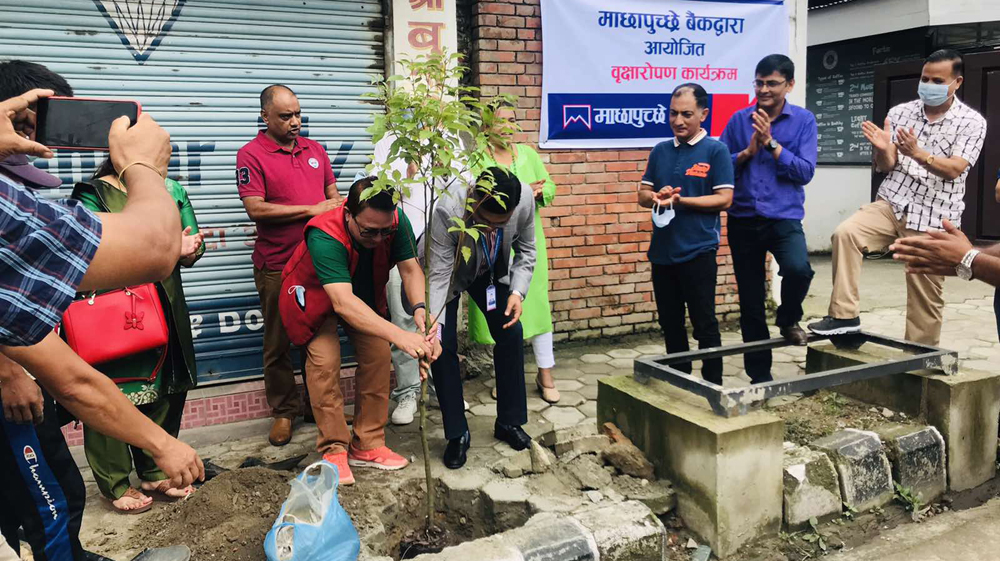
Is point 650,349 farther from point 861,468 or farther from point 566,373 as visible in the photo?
point 861,468

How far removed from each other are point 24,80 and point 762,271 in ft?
13.3

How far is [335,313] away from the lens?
3.84 m

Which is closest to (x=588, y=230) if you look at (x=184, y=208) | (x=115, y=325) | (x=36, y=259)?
(x=184, y=208)

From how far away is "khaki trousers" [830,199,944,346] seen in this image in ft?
14.4

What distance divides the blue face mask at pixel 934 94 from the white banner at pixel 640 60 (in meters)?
2.01

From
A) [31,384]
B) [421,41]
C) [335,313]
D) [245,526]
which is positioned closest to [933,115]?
[421,41]

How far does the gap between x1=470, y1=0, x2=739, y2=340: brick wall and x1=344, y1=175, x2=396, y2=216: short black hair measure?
232 centimetres

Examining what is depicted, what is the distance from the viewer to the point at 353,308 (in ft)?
11.5

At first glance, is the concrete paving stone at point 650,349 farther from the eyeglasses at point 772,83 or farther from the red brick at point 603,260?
the eyeglasses at point 772,83

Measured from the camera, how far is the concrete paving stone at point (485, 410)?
4.76 m

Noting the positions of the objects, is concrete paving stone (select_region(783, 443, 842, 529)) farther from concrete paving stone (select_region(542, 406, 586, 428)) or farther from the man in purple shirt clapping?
concrete paving stone (select_region(542, 406, 586, 428))

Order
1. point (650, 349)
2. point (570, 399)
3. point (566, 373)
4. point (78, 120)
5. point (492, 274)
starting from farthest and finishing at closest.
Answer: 1. point (650, 349)
2. point (566, 373)
3. point (570, 399)
4. point (492, 274)
5. point (78, 120)

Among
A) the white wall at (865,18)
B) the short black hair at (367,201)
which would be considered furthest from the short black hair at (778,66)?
the white wall at (865,18)

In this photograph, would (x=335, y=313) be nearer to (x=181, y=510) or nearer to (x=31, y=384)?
(x=181, y=510)
